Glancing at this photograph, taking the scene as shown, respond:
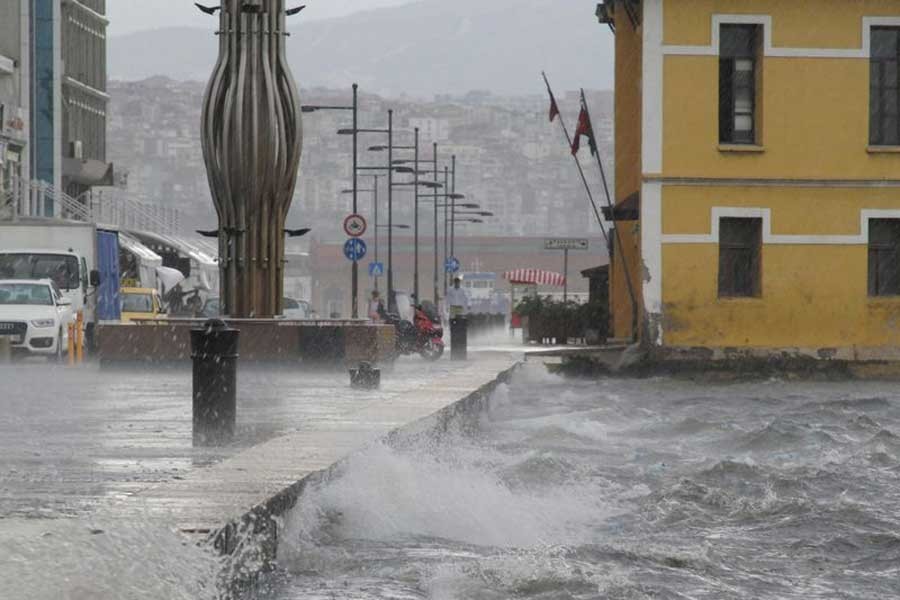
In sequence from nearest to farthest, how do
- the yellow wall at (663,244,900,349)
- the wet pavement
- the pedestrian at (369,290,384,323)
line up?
the wet pavement
the yellow wall at (663,244,900,349)
the pedestrian at (369,290,384,323)

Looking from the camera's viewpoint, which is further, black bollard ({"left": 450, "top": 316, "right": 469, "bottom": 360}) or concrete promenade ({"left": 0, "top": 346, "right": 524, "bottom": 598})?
black bollard ({"left": 450, "top": 316, "right": 469, "bottom": 360})

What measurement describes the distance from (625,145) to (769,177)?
7427mm

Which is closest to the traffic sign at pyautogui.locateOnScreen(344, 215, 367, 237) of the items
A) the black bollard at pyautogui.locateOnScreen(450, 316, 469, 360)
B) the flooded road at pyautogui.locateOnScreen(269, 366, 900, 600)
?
the black bollard at pyautogui.locateOnScreen(450, 316, 469, 360)

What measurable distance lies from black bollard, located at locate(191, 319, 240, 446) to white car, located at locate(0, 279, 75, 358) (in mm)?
22612

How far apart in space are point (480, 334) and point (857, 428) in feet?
154

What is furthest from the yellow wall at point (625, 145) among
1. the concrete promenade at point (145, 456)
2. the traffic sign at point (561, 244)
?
the concrete promenade at point (145, 456)

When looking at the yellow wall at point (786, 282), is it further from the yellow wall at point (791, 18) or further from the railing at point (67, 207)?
the railing at point (67, 207)

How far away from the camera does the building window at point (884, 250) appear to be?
39844 mm

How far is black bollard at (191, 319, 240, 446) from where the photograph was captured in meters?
14.4

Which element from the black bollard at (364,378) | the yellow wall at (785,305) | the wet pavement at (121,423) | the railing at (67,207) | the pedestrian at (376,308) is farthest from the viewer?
the railing at (67,207)

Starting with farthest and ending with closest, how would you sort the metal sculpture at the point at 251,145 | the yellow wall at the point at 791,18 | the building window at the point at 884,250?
the building window at the point at 884,250, the yellow wall at the point at 791,18, the metal sculpture at the point at 251,145

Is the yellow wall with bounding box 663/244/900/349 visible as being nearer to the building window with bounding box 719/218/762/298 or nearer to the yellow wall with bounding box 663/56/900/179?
the building window with bounding box 719/218/762/298

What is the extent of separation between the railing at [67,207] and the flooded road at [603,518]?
122 feet

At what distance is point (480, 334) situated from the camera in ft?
230
